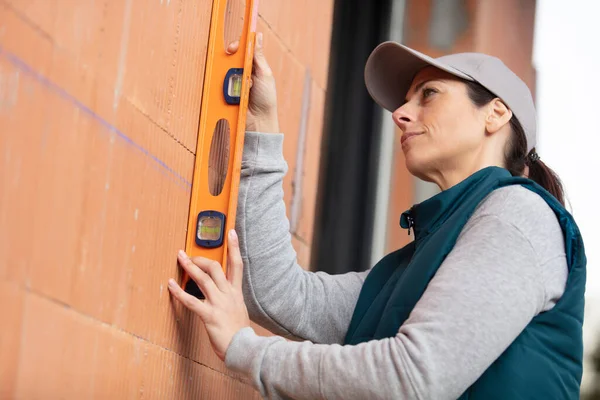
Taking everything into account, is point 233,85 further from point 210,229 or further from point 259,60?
point 210,229

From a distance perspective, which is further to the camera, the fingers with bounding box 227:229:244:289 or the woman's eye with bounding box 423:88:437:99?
the woman's eye with bounding box 423:88:437:99

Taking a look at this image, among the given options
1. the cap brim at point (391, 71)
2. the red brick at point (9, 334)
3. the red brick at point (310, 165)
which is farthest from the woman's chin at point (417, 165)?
the red brick at point (9, 334)

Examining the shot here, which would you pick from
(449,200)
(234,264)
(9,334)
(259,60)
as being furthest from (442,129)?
(9,334)

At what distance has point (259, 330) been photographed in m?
2.04

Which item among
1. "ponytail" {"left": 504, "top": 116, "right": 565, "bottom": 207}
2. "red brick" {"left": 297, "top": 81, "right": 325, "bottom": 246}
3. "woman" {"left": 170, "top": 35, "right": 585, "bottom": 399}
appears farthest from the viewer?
"red brick" {"left": 297, "top": 81, "right": 325, "bottom": 246}

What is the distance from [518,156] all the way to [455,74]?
0.24 m

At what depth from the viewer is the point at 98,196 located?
1.27 m

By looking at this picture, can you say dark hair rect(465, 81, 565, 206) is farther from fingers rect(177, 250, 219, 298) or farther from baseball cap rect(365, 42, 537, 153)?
fingers rect(177, 250, 219, 298)

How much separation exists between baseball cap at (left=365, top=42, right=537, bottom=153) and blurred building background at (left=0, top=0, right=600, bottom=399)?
0.27 meters

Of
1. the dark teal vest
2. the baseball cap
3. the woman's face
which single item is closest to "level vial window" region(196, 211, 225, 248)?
the dark teal vest

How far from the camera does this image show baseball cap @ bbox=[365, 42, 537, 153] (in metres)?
1.81

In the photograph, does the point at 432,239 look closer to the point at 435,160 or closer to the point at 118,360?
the point at 435,160

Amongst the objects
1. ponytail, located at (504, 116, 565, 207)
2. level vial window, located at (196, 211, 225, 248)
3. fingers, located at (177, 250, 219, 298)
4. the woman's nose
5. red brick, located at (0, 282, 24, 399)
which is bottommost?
red brick, located at (0, 282, 24, 399)

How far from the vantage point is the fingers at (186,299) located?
154cm
